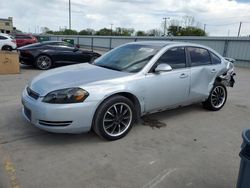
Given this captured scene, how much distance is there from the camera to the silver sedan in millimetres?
3486

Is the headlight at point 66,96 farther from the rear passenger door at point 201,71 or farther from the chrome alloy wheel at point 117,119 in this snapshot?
the rear passenger door at point 201,71

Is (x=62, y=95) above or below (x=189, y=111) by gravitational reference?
above

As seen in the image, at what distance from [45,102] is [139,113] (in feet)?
5.04

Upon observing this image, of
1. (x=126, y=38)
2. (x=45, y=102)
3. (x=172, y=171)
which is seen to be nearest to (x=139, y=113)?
(x=172, y=171)

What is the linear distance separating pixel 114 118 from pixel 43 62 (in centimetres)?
800

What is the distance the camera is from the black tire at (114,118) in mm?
3670

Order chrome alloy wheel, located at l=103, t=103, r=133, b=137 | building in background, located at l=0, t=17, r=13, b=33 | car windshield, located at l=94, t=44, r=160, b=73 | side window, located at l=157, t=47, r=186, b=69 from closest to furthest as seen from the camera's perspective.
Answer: chrome alloy wheel, located at l=103, t=103, r=133, b=137 → car windshield, located at l=94, t=44, r=160, b=73 → side window, located at l=157, t=47, r=186, b=69 → building in background, located at l=0, t=17, r=13, b=33

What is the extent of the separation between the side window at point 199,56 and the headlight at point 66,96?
8.15 feet

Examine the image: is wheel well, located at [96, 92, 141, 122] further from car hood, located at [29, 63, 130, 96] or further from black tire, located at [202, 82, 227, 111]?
black tire, located at [202, 82, 227, 111]

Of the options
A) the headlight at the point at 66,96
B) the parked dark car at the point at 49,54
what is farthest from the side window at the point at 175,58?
the parked dark car at the point at 49,54

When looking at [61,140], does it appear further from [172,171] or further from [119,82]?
[172,171]

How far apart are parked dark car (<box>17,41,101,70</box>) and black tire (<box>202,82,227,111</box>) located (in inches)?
256

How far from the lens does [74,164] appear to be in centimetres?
320

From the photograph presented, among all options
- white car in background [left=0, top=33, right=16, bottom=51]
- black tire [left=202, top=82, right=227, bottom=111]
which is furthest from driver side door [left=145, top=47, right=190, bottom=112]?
white car in background [left=0, top=33, right=16, bottom=51]
